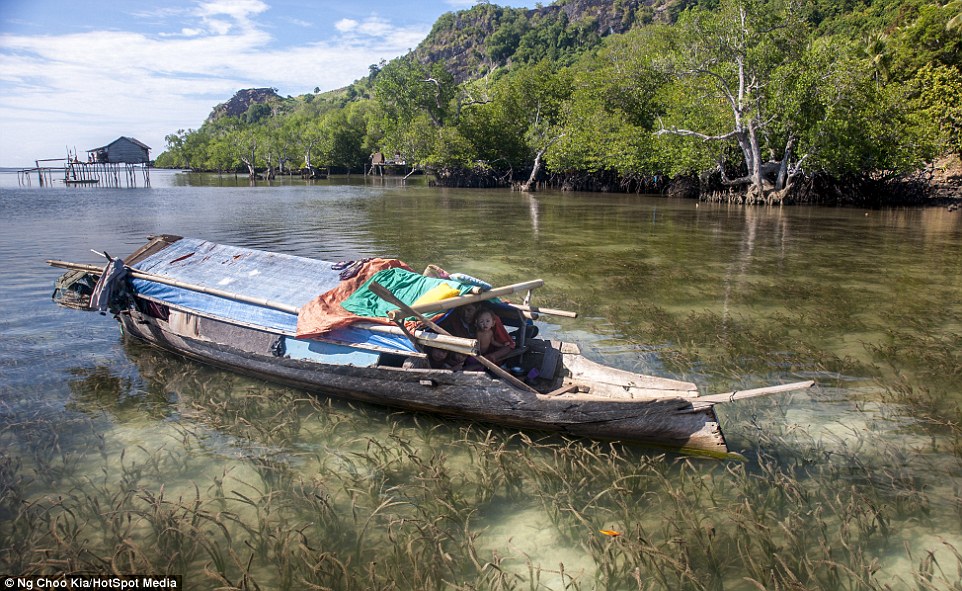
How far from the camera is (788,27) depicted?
2820 centimetres

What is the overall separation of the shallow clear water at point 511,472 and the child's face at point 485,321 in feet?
4.42

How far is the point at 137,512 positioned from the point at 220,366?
3.43 m

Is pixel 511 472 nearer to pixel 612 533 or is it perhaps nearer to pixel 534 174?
pixel 612 533

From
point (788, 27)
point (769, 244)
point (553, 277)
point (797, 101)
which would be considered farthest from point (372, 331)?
point (788, 27)

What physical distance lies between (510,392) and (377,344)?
179 cm

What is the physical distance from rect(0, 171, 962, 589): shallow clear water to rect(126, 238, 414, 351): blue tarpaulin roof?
0.85 m

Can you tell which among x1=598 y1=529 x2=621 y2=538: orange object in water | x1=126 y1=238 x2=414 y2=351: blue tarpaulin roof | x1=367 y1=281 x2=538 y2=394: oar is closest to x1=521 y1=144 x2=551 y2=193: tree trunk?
x1=126 y1=238 x2=414 y2=351: blue tarpaulin roof

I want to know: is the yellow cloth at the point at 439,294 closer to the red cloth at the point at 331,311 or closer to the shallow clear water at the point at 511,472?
the red cloth at the point at 331,311

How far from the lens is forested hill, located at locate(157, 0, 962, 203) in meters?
28.2

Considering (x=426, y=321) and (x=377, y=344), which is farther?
(x=377, y=344)

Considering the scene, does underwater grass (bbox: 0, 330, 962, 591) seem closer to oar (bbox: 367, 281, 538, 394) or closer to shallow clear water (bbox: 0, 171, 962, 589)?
shallow clear water (bbox: 0, 171, 962, 589)

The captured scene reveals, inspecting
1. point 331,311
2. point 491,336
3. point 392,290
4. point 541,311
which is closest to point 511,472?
point 491,336

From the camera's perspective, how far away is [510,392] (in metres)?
5.82

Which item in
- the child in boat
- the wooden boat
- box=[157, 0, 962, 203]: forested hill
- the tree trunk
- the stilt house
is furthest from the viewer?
the stilt house
